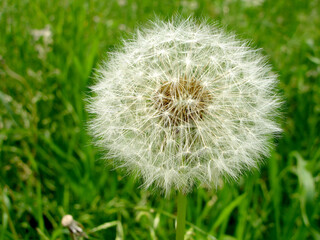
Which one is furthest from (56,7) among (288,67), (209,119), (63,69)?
(209,119)

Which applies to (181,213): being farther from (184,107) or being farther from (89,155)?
(89,155)

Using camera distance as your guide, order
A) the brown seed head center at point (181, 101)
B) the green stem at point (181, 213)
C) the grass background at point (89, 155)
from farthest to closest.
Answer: the grass background at point (89, 155)
the brown seed head center at point (181, 101)
the green stem at point (181, 213)

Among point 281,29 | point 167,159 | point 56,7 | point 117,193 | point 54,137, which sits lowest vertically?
point 117,193

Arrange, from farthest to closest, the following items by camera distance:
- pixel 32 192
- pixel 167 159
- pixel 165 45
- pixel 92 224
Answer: pixel 32 192 < pixel 92 224 < pixel 165 45 < pixel 167 159

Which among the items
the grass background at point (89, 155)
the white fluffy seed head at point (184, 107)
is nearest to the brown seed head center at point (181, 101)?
the white fluffy seed head at point (184, 107)

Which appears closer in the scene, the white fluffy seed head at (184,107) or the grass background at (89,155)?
the white fluffy seed head at (184,107)

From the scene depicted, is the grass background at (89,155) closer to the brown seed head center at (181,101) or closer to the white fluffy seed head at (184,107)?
the white fluffy seed head at (184,107)

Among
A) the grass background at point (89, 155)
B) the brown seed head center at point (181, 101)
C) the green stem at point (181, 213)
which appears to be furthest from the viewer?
the grass background at point (89, 155)

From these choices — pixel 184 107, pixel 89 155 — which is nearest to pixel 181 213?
pixel 184 107

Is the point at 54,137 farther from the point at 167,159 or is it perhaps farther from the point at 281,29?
the point at 281,29
